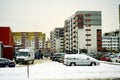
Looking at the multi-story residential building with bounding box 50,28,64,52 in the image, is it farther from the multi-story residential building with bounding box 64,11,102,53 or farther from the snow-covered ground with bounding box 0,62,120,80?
the snow-covered ground with bounding box 0,62,120,80

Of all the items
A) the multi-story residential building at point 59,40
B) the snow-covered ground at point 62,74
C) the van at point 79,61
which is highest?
the multi-story residential building at point 59,40

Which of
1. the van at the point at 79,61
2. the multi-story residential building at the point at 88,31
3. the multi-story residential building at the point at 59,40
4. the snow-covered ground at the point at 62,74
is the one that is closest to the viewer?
the snow-covered ground at the point at 62,74

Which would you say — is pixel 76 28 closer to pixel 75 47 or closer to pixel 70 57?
pixel 75 47

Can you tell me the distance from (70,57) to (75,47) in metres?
103

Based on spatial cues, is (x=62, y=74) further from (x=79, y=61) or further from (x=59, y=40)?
(x=59, y=40)

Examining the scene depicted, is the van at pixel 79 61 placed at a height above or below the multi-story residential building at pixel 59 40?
below

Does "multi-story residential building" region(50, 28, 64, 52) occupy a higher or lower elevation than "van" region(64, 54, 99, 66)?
higher

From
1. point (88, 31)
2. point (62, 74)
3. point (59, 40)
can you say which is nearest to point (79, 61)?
point (62, 74)

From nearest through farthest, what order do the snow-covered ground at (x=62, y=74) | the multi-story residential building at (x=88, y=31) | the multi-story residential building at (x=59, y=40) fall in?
the snow-covered ground at (x=62, y=74) → the multi-story residential building at (x=88, y=31) → the multi-story residential building at (x=59, y=40)

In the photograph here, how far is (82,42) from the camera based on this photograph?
134 meters

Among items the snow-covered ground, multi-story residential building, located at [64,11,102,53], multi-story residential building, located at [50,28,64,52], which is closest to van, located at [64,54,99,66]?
the snow-covered ground

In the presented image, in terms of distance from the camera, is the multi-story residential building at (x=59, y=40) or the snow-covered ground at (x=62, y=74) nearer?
the snow-covered ground at (x=62, y=74)

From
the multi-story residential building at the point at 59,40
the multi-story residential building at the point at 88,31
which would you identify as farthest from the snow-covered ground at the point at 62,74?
the multi-story residential building at the point at 59,40

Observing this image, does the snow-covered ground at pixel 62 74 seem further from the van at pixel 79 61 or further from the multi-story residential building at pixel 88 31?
the multi-story residential building at pixel 88 31
